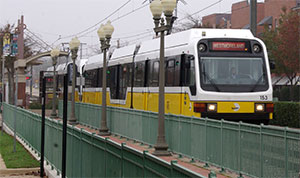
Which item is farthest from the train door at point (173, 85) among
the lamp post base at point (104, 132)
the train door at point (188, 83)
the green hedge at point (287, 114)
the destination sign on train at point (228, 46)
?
the green hedge at point (287, 114)

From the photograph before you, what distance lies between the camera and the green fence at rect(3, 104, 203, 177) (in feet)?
19.7

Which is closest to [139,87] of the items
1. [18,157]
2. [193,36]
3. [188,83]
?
[193,36]

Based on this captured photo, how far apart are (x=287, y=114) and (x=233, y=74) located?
1448cm

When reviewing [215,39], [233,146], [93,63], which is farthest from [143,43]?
[233,146]

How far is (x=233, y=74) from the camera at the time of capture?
1853 centimetres

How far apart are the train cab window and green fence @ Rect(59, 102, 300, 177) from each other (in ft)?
12.8

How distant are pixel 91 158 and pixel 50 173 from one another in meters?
4.15

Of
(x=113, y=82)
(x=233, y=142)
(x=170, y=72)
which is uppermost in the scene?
(x=170, y=72)

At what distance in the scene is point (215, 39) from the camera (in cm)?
1900

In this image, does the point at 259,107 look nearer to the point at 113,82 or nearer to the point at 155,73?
the point at 155,73

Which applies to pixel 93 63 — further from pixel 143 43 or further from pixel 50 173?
pixel 50 173

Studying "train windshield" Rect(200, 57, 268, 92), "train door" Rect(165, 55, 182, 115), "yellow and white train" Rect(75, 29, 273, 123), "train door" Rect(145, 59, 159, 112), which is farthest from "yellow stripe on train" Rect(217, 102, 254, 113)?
"train door" Rect(145, 59, 159, 112)

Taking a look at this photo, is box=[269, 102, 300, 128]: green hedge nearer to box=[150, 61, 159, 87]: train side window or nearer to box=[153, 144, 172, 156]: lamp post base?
box=[150, 61, 159, 87]: train side window

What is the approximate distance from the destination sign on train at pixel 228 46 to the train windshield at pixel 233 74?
0.35m
